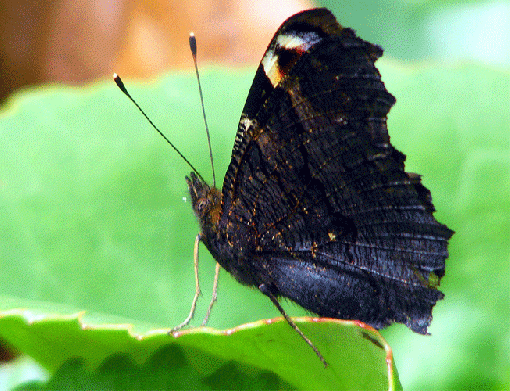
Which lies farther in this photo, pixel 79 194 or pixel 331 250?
pixel 79 194

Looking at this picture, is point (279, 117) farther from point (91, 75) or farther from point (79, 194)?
point (91, 75)

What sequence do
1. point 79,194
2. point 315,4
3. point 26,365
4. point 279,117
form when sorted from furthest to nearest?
point 315,4 < point 79,194 < point 26,365 < point 279,117

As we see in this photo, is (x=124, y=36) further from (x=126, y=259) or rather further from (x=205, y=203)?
(x=205, y=203)

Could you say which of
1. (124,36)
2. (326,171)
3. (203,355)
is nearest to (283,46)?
(326,171)

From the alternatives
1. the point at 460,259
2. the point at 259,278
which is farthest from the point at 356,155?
the point at 460,259

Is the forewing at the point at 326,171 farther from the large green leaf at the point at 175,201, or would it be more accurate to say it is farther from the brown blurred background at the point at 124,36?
the brown blurred background at the point at 124,36
